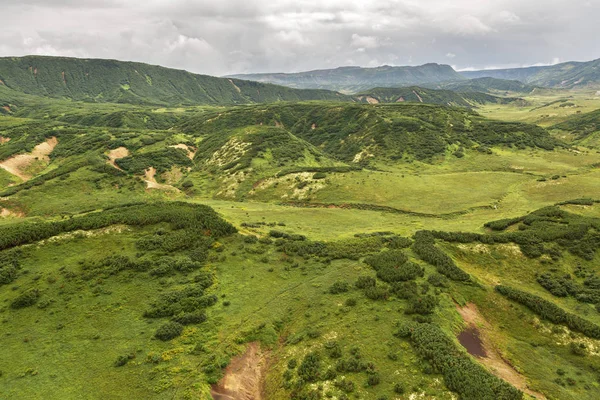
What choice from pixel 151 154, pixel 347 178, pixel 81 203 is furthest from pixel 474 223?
pixel 151 154

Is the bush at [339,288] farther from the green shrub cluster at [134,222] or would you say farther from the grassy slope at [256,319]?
the green shrub cluster at [134,222]

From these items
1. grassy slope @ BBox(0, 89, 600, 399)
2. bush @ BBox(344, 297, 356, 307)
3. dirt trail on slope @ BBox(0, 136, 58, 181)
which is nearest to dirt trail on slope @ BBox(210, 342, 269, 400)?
grassy slope @ BBox(0, 89, 600, 399)

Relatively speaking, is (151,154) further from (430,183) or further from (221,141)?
(430,183)

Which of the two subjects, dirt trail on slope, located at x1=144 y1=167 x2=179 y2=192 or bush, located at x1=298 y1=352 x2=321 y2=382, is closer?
bush, located at x1=298 y1=352 x2=321 y2=382

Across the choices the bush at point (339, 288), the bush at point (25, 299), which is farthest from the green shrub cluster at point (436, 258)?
the bush at point (25, 299)

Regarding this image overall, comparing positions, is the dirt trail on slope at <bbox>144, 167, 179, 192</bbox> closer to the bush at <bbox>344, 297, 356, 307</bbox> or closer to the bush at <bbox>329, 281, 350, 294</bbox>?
the bush at <bbox>329, 281, 350, 294</bbox>

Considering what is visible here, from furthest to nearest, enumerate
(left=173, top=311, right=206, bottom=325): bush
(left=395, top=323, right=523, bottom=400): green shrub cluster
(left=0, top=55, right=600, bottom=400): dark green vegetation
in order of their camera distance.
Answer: (left=173, top=311, right=206, bottom=325): bush < (left=0, top=55, right=600, bottom=400): dark green vegetation < (left=395, top=323, right=523, bottom=400): green shrub cluster
